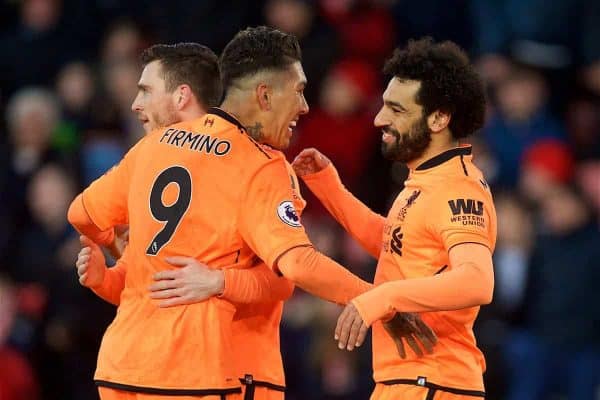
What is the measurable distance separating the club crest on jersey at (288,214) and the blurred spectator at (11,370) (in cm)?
461

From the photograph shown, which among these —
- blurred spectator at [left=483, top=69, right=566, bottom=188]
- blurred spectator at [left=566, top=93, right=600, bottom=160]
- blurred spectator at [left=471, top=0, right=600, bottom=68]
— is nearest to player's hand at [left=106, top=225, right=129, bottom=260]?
blurred spectator at [left=483, top=69, right=566, bottom=188]

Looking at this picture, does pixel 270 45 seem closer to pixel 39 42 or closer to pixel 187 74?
pixel 187 74

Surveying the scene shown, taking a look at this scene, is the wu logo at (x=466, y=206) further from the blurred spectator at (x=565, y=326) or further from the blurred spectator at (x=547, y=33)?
the blurred spectator at (x=547, y=33)

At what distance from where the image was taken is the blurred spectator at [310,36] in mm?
10781

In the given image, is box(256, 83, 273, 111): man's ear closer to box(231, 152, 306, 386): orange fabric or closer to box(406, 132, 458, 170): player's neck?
box(231, 152, 306, 386): orange fabric

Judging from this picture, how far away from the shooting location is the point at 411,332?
5582mm

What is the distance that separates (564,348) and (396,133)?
3679 millimetres

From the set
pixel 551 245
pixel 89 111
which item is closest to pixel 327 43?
pixel 89 111

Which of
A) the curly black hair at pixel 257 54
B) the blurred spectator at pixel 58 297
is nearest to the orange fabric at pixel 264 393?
the curly black hair at pixel 257 54

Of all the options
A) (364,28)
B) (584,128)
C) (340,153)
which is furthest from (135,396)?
(364,28)

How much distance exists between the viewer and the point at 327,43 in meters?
10.8

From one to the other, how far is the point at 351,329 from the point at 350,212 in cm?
128

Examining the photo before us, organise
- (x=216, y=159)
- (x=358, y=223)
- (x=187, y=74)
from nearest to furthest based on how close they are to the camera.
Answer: (x=216, y=159)
(x=187, y=74)
(x=358, y=223)

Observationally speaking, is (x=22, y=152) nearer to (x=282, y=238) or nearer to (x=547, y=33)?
(x=547, y=33)
